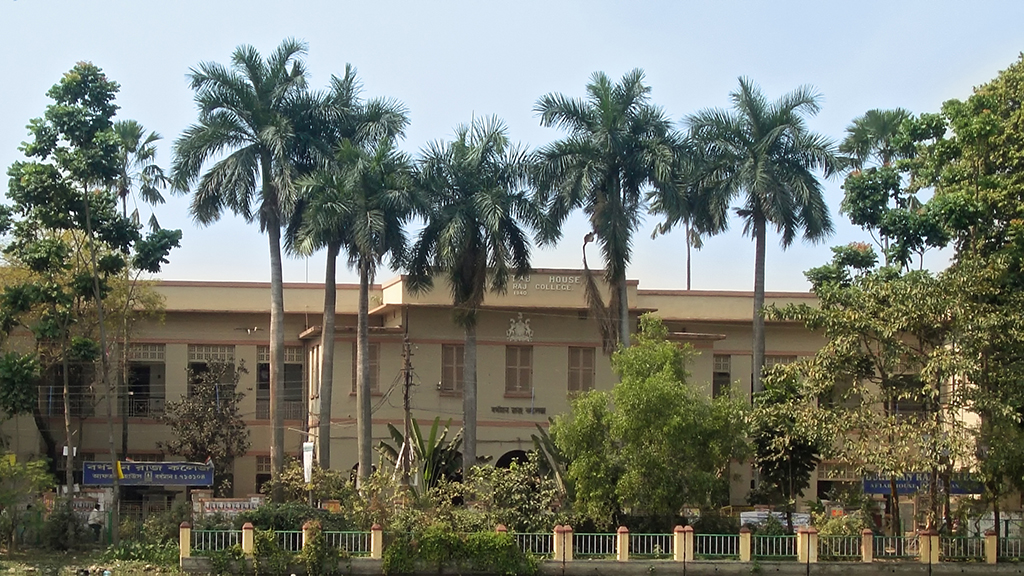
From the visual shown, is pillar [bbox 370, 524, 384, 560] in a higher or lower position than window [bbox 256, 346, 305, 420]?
lower

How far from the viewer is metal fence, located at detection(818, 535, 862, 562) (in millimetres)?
29359

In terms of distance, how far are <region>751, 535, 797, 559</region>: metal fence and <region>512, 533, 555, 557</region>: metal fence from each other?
193 inches

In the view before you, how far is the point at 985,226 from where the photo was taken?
3080cm

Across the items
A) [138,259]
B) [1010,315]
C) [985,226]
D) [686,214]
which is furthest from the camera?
[686,214]

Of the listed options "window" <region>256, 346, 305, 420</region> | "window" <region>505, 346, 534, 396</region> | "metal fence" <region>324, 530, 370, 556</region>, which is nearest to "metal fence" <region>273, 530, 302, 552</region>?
"metal fence" <region>324, 530, 370, 556</region>

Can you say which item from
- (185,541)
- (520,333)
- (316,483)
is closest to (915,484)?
(520,333)

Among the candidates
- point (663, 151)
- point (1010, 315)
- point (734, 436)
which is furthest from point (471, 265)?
point (1010, 315)

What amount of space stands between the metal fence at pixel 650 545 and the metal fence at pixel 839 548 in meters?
3.66

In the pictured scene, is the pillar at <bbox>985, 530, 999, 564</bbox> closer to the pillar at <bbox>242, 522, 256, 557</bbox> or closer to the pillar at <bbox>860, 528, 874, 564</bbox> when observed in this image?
the pillar at <bbox>860, 528, 874, 564</bbox>

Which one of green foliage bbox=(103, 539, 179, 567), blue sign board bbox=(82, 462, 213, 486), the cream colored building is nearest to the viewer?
green foliage bbox=(103, 539, 179, 567)

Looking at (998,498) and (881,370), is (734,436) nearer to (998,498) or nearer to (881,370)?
(881,370)

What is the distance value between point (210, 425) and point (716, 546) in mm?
17839

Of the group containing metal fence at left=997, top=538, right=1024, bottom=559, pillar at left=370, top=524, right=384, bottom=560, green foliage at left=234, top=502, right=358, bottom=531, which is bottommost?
metal fence at left=997, top=538, right=1024, bottom=559

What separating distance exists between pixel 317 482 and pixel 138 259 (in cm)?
850
